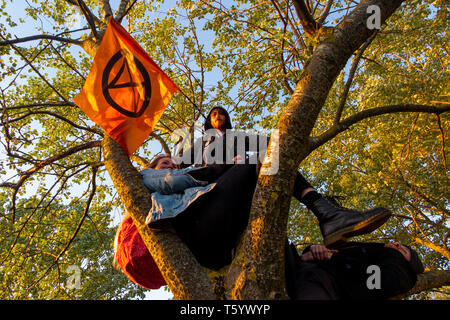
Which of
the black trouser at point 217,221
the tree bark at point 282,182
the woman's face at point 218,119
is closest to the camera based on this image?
the tree bark at point 282,182

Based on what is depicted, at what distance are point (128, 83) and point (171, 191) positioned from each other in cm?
157

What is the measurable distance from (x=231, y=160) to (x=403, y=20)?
22.9 feet

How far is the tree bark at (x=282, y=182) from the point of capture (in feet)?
4.95

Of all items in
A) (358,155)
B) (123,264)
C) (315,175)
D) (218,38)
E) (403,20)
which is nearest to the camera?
(123,264)

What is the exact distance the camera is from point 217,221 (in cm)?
203

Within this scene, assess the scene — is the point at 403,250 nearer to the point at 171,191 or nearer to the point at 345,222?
the point at 345,222

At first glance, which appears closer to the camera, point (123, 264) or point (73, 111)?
point (123, 264)

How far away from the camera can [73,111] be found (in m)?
7.09

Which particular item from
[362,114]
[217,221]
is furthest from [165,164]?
[362,114]

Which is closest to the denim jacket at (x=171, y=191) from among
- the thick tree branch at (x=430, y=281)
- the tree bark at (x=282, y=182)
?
the tree bark at (x=282, y=182)

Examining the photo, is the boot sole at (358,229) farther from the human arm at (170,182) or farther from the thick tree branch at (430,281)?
the human arm at (170,182)
